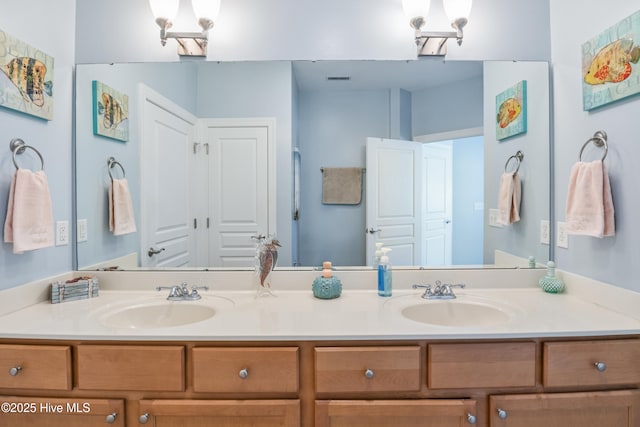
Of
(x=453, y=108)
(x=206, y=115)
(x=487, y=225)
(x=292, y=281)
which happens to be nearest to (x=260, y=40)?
(x=206, y=115)

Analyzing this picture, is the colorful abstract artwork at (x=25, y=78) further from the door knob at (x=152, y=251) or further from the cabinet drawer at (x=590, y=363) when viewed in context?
the cabinet drawer at (x=590, y=363)

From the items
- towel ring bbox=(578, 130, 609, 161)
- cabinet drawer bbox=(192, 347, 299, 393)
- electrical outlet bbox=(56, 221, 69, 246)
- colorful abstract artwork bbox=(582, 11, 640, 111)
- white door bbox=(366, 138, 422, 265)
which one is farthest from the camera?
white door bbox=(366, 138, 422, 265)

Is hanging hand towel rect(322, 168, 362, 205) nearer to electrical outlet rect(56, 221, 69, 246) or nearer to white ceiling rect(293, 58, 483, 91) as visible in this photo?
white ceiling rect(293, 58, 483, 91)

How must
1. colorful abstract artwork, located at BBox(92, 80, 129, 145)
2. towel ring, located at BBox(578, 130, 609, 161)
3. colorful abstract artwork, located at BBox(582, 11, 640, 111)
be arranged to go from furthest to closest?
colorful abstract artwork, located at BBox(92, 80, 129, 145), towel ring, located at BBox(578, 130, 609, 161), colorful abstract artwork, located at BBox(582, 11, 640, 111)

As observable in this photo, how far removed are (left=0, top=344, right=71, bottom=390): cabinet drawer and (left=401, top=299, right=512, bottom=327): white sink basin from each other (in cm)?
125

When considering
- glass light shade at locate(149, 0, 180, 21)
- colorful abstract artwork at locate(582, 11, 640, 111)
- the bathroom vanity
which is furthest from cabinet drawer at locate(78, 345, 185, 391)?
colorful abstract artwork at locate(582, 11, 640, 111)

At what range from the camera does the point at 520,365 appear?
3.43 feet

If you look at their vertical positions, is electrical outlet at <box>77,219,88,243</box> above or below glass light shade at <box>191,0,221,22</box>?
below

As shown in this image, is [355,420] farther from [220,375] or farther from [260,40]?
[260,40]

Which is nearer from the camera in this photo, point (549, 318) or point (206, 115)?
point (549, 318)

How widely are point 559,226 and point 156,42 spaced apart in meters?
2.21

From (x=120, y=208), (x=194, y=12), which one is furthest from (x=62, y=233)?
(x=194, y=12)

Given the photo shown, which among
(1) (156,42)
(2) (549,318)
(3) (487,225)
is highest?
(1) (156,42)

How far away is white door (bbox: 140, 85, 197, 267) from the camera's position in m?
1.62
